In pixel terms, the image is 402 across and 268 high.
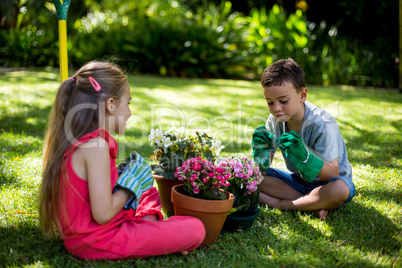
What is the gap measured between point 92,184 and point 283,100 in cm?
143

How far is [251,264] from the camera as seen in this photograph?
187 cm

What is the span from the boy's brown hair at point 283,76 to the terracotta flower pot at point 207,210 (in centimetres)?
88

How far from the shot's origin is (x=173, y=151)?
226 cm

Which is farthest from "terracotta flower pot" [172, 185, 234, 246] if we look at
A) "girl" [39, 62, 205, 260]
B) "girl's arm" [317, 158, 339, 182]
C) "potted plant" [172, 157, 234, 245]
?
"girl's arm" [317, 158, 339, 182]

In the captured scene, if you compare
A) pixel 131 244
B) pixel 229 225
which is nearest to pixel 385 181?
pixel 229 225

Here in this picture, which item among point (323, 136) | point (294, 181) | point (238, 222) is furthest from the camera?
point (294, 181)

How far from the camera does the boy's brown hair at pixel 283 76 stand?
8.26 ft

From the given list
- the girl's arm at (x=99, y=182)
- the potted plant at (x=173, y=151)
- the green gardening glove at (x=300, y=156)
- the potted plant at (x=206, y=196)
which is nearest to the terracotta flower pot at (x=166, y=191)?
the potted plant at (x=173, y=151)

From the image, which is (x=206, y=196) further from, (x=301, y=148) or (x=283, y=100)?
(x=283, y=100)

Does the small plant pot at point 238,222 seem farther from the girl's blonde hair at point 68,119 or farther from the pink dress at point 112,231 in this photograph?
the girl's blonde hair at point 68,119

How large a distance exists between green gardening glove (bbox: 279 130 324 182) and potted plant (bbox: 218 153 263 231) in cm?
23

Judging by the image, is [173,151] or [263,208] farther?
[263,208]

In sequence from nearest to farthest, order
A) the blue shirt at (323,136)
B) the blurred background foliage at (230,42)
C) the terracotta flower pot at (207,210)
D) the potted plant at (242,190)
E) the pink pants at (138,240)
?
the pink pants at (138,240) < the terracotta flower pot at (207,210) < the potted plant at (242,190) < the blue shirt at (323,136) < the blurred background foliage at (230,42)

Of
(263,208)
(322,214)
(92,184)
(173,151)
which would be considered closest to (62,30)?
(173,151)
